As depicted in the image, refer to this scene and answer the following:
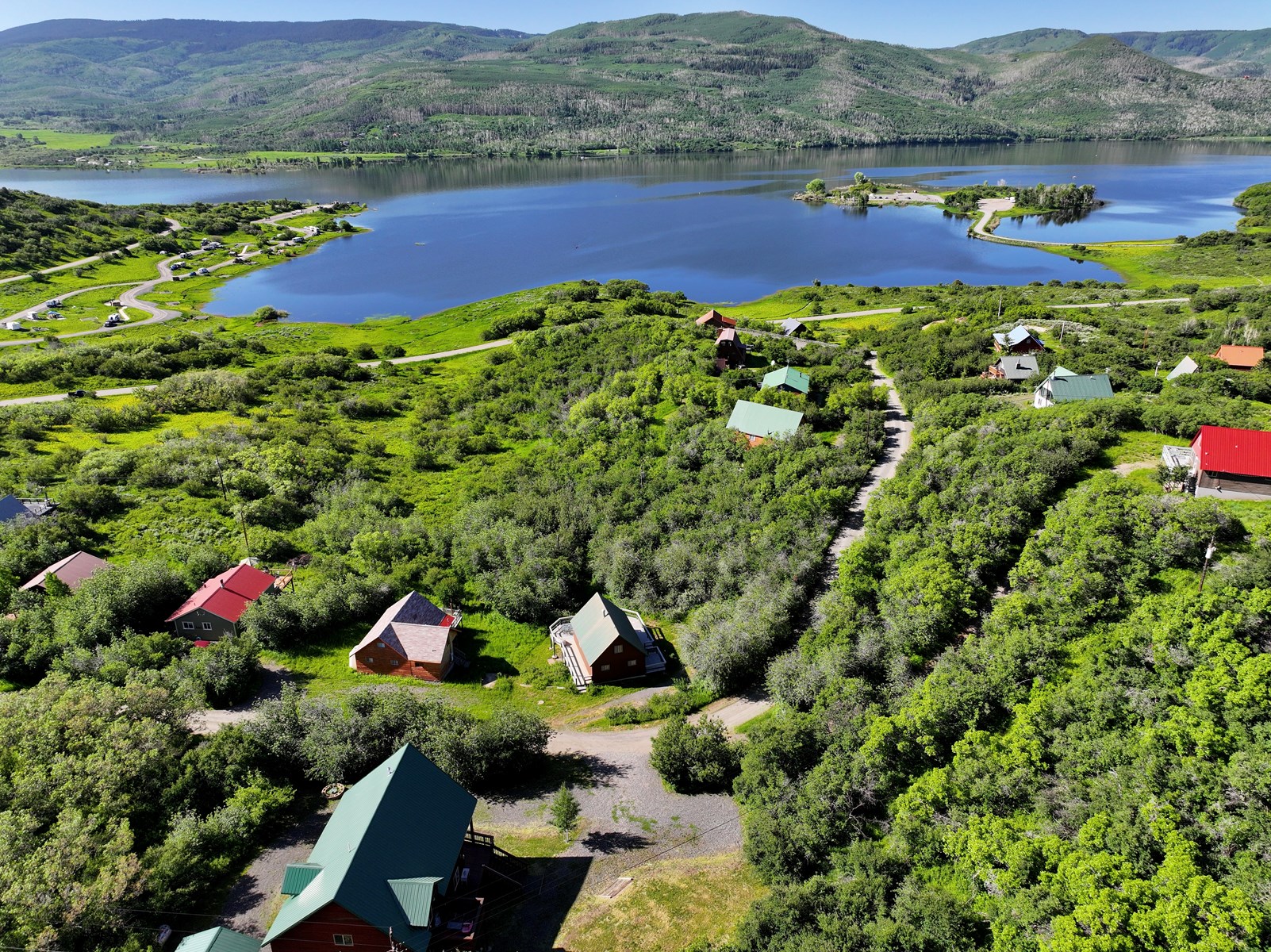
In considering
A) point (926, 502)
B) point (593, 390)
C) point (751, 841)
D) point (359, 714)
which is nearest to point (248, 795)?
point (359, 714)

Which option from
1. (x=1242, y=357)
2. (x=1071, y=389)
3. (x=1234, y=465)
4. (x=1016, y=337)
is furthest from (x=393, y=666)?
(x=1242, y=357)

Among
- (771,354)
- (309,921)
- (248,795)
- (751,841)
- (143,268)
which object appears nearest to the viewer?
(309,921)

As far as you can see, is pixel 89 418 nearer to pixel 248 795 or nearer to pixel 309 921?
pixel 248 795

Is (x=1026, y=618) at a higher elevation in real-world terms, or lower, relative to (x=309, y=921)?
higher

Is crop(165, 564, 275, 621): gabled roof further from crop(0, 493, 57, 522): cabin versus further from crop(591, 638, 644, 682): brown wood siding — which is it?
crop(591, 638, 644, 682): brown wood siding

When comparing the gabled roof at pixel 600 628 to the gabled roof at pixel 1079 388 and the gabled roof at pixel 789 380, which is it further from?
the gabled roof at pixel 1079 388

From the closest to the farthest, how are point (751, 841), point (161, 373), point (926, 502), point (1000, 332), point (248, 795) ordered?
point (751, 841) → point (248, 795) → point (926, 502) → point (1000, 332) → point (161, 373)

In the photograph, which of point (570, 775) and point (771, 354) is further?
point (771, 354)
